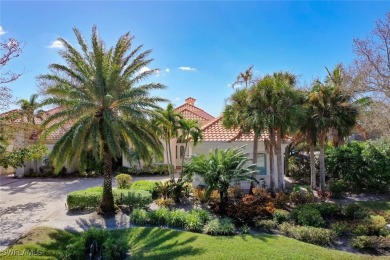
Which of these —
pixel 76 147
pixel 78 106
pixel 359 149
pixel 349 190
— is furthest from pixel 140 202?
pixel 359 149

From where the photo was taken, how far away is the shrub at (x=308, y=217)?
1388 cm

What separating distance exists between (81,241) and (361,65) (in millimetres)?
15137

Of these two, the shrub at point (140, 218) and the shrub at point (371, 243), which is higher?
the shrub at point (140, 218)

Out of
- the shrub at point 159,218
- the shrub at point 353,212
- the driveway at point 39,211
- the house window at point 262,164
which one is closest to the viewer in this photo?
the driveway at point 39,211

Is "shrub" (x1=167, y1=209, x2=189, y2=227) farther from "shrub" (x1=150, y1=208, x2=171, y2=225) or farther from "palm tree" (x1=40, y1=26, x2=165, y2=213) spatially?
"palm tree" (x1=40, y1=26, x2=165, y2=213)

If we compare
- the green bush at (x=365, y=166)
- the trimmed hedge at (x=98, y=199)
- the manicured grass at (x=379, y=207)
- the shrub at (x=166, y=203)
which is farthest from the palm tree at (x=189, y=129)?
the manicured grass at (x=379, y=207)

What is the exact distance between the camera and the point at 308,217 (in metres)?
14.0

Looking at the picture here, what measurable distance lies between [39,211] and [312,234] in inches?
573

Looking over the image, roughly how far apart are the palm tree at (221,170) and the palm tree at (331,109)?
6.40 m

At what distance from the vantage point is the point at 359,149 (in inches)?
858

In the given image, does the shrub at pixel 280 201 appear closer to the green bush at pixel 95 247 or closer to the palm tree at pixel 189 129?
the palm tree at pixel 189 129

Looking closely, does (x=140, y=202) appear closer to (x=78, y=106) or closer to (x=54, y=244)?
(x=54, y=244)

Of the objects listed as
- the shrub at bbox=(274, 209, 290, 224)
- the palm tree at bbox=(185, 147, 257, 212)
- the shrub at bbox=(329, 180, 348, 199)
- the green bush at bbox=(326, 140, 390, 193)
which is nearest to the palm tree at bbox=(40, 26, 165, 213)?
the palm tree at bbox=(185, 147, 257, 212)

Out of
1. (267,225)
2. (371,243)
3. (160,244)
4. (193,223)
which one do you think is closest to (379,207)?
(371,243)
